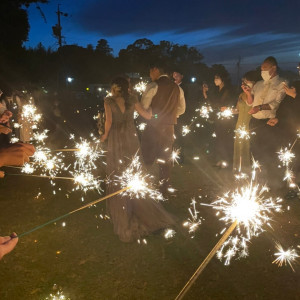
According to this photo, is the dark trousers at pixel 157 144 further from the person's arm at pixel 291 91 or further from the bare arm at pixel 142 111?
the person's arm at pixel 291 91

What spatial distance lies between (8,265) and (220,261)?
2.93 m

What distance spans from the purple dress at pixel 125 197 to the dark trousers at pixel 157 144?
3.52 feet

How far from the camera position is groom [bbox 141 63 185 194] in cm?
611

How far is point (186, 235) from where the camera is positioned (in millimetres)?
5273

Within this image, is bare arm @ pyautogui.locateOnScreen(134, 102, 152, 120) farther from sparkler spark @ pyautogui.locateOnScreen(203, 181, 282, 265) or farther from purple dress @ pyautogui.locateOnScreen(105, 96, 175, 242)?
sparkler spark @ pyautogui.locateOnScreen(203, 181, 282, 265)

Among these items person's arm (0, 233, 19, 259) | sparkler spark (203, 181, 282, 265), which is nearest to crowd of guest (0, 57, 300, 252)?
sparkler spark (203, 181, 282, 265)

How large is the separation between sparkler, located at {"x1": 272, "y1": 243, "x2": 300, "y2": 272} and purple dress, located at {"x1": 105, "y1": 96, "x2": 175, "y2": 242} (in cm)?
177

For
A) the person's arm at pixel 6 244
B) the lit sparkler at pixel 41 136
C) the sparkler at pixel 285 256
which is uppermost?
the lit sparkler at pixel 41 136

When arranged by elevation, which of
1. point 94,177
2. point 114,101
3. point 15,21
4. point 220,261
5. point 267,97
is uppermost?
point 15,21

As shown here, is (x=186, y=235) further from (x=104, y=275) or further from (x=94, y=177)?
(x=94, y=177)

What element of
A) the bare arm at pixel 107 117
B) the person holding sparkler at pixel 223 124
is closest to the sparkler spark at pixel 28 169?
the bare arm at pixel 107 117

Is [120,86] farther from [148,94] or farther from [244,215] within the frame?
[244,215]

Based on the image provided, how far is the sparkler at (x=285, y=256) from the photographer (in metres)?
4.54

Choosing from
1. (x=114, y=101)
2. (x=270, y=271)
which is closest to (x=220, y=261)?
(x=270, y=271)
